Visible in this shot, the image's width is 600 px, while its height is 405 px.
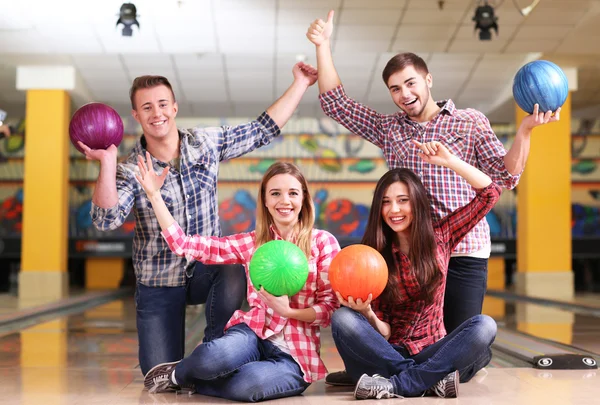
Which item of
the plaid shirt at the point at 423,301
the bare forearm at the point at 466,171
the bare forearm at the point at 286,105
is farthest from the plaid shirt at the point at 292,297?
the bare forearm at the point at 286,105

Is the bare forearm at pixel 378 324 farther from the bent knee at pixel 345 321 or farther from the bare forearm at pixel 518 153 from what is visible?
the bare forearm at pixel 518 153

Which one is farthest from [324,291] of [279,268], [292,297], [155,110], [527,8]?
[527,8]

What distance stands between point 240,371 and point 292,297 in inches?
13.3

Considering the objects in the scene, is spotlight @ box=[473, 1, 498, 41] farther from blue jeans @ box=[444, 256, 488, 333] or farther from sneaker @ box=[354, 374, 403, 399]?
sneaker @ box=[354, 374, 403, 399]

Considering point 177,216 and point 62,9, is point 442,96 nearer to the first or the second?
point 62,9

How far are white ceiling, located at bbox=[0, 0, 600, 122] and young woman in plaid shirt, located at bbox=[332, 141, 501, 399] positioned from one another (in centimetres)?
492

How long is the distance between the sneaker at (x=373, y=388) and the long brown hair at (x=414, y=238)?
32 centimetres

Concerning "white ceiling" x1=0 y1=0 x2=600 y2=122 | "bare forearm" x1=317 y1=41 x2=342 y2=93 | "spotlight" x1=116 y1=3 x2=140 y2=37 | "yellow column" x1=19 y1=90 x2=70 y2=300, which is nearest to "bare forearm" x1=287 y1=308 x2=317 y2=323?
"bare forearm" x1=317 y1=41 x2=342 y2=93

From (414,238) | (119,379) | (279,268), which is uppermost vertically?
(414,238)

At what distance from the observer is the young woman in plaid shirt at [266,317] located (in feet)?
8.40

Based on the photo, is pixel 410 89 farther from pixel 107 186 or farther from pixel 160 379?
pixel 160 379

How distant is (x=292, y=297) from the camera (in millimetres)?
2723

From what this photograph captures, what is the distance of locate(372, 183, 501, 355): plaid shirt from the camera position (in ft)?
8.84

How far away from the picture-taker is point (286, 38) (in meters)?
8.38
